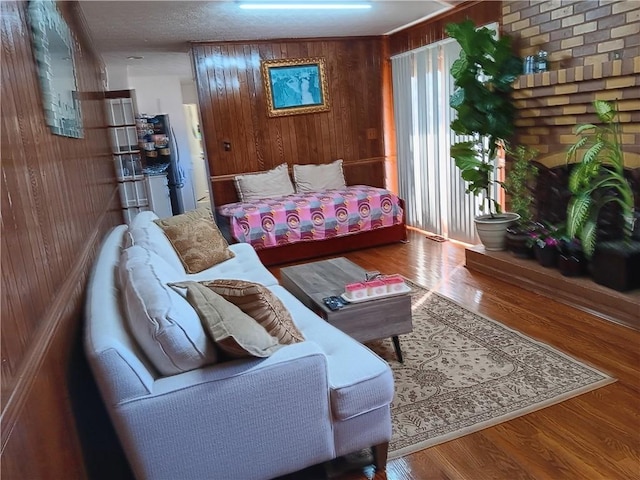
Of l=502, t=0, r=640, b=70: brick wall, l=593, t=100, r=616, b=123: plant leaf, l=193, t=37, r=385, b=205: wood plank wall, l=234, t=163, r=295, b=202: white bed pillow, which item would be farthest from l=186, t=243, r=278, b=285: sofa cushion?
l=502, t=0, r=640, b=70: brick wall

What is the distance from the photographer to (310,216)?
4922mm

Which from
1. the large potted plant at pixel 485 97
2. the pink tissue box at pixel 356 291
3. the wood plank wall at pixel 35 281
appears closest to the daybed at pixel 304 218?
the large potted plant at pixel 485 97

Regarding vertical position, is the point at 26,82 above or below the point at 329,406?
above

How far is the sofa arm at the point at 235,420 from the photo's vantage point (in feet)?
4.88

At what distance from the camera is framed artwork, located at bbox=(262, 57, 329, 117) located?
559 centimetres

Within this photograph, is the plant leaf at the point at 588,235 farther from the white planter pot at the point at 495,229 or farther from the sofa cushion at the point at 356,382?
the sofa cushion at the point at 356,382

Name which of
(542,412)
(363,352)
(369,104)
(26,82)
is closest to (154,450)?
(363,352)

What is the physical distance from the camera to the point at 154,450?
1501 millimetres

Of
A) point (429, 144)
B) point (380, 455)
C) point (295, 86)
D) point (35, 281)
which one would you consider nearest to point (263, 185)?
point (295, 86)

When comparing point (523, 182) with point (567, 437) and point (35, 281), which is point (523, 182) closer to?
point (567, 437)

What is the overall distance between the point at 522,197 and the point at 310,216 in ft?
6.54

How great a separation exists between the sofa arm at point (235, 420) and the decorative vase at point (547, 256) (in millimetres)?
2437

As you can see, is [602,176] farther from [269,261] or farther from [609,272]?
[269,261]

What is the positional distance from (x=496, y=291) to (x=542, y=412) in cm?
155
